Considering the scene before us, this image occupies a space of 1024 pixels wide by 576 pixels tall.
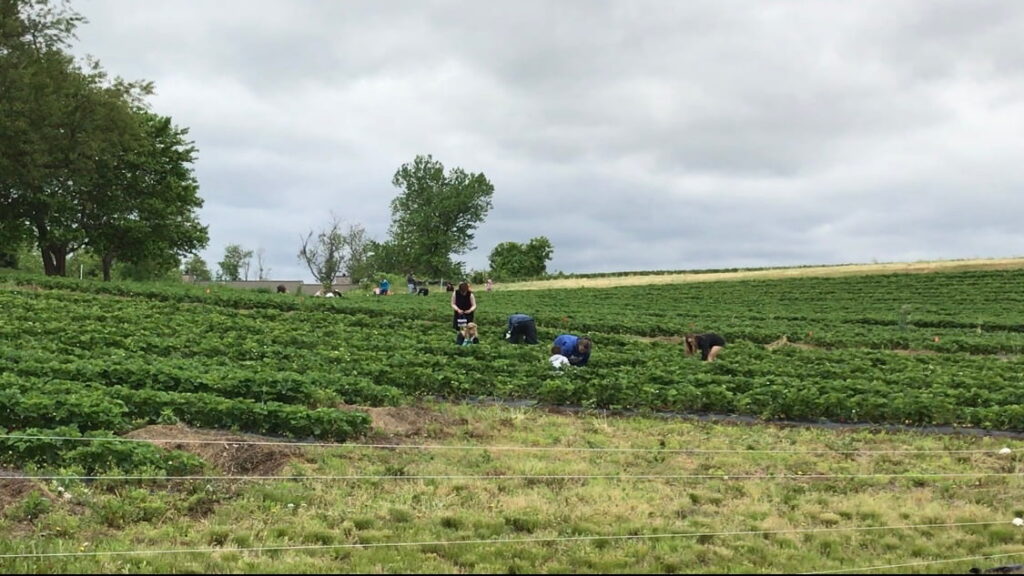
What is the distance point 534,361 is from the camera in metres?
16.1

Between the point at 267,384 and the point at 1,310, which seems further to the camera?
the point at 1,310

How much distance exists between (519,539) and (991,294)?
1889 inches

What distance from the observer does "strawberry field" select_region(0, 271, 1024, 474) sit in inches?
381

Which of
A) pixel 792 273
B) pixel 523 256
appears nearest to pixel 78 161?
pixel 792 273

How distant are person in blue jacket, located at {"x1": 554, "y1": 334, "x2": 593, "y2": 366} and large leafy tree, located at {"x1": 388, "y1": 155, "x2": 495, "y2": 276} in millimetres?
83892

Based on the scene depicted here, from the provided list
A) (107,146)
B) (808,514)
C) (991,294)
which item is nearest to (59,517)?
(808,514)

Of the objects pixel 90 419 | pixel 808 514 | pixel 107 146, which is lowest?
pixel 808 514

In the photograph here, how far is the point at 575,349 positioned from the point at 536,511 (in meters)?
8.74

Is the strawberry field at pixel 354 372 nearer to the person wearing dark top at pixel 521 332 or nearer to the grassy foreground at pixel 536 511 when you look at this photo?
the grassy foreground at pixel 536 511

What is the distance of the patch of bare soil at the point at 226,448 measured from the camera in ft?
26.7

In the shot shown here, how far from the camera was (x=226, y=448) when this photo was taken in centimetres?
855

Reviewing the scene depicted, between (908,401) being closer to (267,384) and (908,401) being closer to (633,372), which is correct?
(633,372)

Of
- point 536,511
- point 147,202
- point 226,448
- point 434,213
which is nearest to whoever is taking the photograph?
point 536,511

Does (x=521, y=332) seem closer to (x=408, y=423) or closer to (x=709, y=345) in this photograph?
(x=709, y=345)
